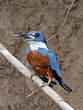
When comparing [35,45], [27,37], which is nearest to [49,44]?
[35,45]

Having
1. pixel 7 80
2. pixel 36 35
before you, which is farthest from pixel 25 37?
pixel 7 80

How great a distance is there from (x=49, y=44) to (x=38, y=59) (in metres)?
1.83

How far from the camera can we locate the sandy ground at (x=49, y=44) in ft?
17.5

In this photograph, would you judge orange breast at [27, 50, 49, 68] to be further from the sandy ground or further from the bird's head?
the sandy ground

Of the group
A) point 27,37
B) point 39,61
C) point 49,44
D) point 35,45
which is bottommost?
point 49,44

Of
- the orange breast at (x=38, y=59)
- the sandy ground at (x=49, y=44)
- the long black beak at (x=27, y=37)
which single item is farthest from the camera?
the sandy ground at (x=49, y=44)

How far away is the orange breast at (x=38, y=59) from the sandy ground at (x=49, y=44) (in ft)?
5.51

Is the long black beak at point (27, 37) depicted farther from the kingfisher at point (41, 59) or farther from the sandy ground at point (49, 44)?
the sandy ground at point (49, 44)

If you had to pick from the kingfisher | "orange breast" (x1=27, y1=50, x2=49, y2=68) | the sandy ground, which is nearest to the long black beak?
the kingfisher

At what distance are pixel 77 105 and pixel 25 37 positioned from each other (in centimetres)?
223

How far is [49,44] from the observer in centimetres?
548

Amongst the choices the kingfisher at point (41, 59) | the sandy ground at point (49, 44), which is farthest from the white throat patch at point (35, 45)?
the sandy ground at point (49, 44)

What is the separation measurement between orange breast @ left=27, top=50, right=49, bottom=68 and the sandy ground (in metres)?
1.68

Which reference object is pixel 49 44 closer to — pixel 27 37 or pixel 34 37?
pixel 34 37
